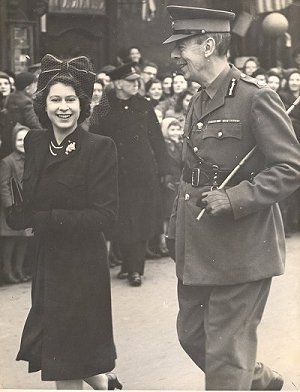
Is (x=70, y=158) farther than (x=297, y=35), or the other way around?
(x=297, y=35)

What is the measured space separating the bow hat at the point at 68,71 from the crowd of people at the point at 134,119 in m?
1.72

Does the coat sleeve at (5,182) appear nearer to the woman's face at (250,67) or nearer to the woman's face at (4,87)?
the woman's face at (4,87)

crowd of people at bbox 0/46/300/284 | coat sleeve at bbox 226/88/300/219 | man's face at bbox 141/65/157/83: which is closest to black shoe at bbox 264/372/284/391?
coat sleeve at bbox 226/88/300/219

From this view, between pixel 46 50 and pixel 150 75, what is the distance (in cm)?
167

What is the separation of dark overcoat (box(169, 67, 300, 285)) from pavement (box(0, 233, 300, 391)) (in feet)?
3.22

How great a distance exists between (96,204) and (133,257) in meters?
3.49

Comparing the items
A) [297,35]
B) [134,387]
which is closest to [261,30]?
[297,35]

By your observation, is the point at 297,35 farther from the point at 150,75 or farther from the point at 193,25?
the point at 193,25

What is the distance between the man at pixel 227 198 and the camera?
3.54 meters

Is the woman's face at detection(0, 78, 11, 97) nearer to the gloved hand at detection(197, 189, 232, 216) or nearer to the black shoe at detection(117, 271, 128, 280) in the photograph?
the black shoe at detection(117, 271, 128, 280)

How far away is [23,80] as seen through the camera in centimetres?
784

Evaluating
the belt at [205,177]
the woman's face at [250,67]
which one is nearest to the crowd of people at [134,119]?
the woman's face at [250,67]

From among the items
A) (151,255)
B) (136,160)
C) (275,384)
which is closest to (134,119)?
(136,160)

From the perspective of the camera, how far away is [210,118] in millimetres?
3746
